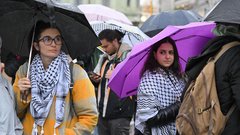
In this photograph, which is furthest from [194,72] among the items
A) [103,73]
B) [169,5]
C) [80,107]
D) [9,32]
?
[169,5]

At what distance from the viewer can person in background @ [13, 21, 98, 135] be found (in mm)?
4160

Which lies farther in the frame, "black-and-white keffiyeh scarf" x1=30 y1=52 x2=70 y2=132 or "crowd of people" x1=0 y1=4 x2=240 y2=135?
"black-and-white keffiyeh scarf" x1=30 y1=52 x2=70 y2=132

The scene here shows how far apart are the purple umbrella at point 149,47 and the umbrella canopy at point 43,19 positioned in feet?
2.96

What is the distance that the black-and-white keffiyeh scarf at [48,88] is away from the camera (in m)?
4.14

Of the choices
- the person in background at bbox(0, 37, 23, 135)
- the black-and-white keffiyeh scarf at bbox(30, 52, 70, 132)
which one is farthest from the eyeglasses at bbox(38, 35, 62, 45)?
the person in background at bbox(0, 37, 23, 135)

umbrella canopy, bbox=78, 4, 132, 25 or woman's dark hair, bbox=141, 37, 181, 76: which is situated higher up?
umbrella canopy, bbox=78, 4, 132, 25

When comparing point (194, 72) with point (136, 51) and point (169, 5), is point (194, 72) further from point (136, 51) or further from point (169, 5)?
point (169, 5)

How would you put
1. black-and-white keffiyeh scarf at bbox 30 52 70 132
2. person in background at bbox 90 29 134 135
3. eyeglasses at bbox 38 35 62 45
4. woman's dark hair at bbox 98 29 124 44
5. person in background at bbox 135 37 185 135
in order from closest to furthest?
black-and-white keffiyeh scarf at bbox 30 52 70 132 < eyeglasses at bbox 38 35 62 45 < person in background at bbox 135 37 185 135 < person in background at bbox 90 29 134 135 < woman's dark hair at bbox 98 29 124 44

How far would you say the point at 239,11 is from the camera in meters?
3.78

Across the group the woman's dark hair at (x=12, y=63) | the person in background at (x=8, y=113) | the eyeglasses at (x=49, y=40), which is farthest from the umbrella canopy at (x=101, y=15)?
the person in background at (x=8, y=113)

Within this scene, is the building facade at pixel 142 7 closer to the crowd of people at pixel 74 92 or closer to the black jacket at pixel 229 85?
the crowd of people at pixel 74 92

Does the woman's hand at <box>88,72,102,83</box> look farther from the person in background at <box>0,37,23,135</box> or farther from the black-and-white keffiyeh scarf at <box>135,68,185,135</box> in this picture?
the person in background at <box>0,37,23,135</box>

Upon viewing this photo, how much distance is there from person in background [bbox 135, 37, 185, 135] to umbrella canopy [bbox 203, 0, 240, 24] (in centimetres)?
130

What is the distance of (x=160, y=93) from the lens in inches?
200
